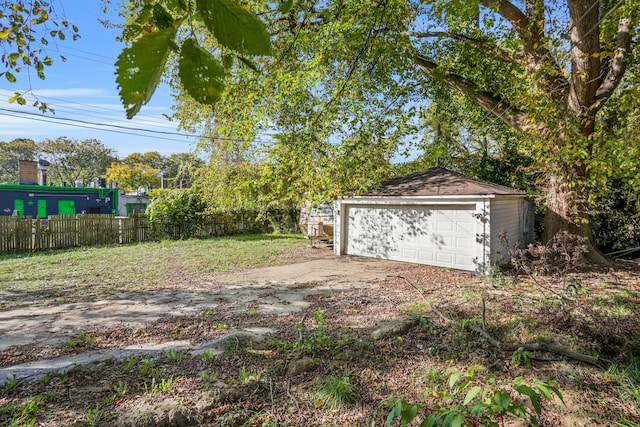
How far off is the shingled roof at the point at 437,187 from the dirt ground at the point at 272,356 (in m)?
3.00

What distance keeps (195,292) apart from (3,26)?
463 centimetres

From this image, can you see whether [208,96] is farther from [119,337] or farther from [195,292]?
[195,292]

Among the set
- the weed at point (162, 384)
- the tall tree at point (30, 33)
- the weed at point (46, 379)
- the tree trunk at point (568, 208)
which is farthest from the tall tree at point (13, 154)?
the tree trunk at point (568, 208)

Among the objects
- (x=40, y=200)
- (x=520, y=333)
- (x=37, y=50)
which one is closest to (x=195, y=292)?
(x=37, y=50)

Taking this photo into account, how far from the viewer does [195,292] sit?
20.6 ft

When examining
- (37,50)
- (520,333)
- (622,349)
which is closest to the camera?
(37,50)

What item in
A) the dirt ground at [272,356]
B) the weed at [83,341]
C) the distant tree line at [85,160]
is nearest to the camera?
the dirt ground at [272,356]

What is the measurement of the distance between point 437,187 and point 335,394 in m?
7.37

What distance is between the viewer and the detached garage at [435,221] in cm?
818

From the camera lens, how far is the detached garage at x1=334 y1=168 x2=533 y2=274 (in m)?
8.18

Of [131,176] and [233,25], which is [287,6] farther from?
[131,176]

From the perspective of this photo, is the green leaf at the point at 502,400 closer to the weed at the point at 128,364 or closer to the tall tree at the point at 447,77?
the weed at the point at 128,364

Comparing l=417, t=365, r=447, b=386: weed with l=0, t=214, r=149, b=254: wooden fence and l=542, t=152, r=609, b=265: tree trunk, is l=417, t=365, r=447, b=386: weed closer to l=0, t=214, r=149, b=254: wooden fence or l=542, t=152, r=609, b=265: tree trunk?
l=542, t=152, r=609, b=265: tree trunk

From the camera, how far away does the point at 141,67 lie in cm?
47
